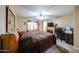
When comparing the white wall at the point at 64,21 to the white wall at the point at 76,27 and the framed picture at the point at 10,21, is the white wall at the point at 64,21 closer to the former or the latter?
the white wall at the point at 76,27

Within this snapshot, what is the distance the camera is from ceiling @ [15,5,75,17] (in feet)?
5.78

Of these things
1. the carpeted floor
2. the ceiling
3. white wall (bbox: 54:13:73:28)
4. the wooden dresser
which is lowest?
the carpeted floor

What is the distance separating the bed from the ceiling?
35cm

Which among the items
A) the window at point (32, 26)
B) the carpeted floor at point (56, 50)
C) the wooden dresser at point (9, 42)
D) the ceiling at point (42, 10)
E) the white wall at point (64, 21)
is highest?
the ceiling at point (42, 10)

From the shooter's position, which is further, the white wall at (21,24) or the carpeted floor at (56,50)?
the white wall at (21,24)

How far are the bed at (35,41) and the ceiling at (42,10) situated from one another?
351 mm

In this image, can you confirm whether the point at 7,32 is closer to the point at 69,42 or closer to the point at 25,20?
the point at 25,20

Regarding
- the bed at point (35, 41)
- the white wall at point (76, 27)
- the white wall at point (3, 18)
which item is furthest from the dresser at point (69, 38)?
the white wall at point (3, 18)

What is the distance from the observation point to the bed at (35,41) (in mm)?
1805

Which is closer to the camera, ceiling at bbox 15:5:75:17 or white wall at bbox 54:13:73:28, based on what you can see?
ceiling at bbox 15:5:75:17

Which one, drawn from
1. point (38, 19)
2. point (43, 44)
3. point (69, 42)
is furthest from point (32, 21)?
point (69, 42)

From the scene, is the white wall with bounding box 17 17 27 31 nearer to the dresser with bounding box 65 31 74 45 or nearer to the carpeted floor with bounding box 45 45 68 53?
the carpeted floor with bounding box 45 45 68 53

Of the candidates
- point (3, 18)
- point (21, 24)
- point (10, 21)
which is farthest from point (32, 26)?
point (3, 18)

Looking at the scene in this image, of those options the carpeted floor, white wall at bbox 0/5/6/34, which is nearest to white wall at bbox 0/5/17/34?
white wall at bbox 0/5/6/34
